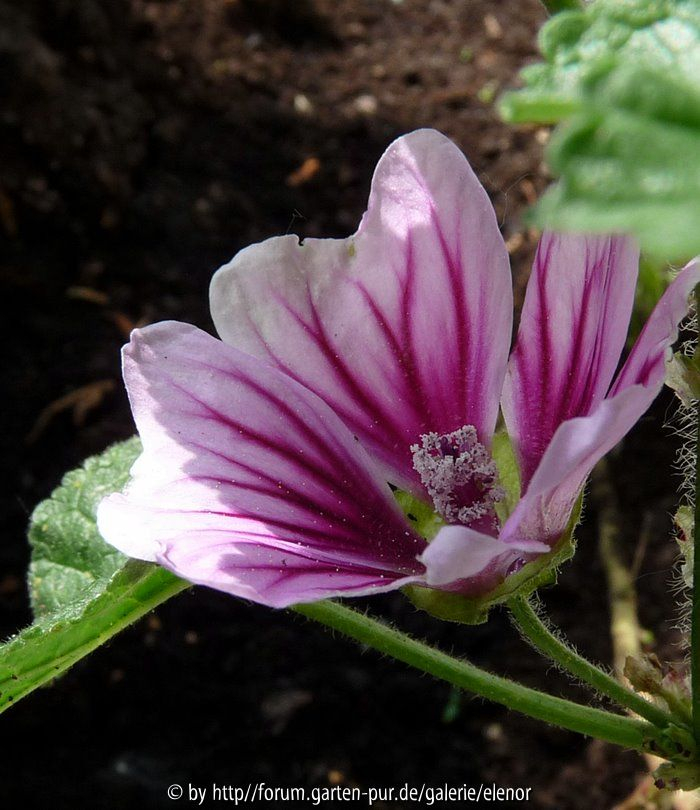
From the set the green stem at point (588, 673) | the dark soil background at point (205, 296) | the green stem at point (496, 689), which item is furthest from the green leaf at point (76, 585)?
the dark soil background at point (205, 296)

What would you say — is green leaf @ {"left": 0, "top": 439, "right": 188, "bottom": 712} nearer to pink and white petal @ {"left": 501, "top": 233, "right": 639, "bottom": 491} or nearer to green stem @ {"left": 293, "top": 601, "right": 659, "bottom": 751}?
green stem @ {"left": 293, "top": 601, "right": 659, "bottom": 751}

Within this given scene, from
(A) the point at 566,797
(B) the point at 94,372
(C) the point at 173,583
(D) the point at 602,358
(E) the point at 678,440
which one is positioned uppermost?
(D) the point at 602,358

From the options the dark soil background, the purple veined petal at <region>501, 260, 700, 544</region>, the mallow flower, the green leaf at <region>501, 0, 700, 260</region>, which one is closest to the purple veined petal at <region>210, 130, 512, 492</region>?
the mallow flower

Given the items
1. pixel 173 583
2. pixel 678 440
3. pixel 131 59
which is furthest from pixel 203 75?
pixel 173 583

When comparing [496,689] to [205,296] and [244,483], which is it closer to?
[244,483]

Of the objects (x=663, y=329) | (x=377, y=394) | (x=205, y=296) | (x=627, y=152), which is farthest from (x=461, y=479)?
(x=205, y=296)

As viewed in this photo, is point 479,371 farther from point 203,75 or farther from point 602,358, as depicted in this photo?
point 203,75
